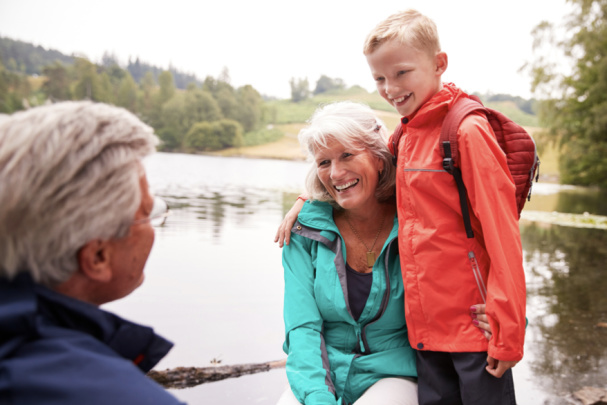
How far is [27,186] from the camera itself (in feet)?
3.29

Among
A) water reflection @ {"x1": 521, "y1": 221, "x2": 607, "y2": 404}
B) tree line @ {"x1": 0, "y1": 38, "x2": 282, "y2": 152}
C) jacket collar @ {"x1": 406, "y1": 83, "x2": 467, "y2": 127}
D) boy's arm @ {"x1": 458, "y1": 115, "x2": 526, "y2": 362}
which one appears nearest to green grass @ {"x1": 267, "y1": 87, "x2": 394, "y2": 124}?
tree line @ {"x1": 0, "y1": 38, "x2": 282, "y2": 152}

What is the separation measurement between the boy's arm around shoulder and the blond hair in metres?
1.10

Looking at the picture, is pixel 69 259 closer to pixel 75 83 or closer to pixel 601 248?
pixel 601 248

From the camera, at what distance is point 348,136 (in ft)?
8.18

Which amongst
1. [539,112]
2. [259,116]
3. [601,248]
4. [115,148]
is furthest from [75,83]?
[115,148]

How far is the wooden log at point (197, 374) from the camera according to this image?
3547 mm

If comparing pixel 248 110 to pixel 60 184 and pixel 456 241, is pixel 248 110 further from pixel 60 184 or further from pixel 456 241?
pixel 60 184

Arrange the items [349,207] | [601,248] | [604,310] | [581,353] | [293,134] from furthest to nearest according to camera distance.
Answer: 1. [293,134]
2. [601,248]
3. [604,310]
4. [581,353]
5. [349,207]

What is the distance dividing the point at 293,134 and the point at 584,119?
165 ft

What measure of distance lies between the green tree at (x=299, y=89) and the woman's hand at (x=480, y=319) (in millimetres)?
107793

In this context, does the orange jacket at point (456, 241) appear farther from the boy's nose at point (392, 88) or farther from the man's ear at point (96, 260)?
the man's ear at point (96, 260)

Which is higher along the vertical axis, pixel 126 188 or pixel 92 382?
pixel 126 188

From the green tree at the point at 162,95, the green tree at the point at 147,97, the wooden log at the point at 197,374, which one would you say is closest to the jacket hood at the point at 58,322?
the wooden log at the point at 197,374

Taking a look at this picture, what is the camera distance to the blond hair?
238cm
